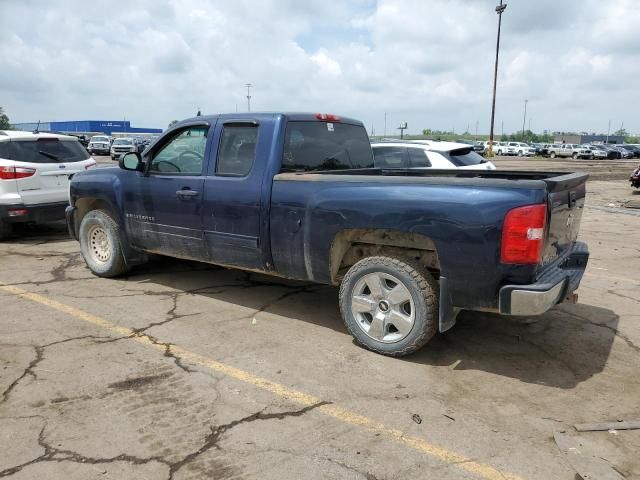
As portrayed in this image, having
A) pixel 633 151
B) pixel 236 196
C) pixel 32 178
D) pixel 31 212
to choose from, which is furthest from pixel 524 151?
pixel 236 196

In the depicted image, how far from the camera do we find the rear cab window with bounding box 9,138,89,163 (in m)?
8.17

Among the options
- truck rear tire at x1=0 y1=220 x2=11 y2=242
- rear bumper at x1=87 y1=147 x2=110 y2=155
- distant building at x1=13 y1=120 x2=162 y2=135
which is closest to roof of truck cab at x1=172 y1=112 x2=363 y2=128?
truck rear tire at x1=0 y1=220 x2=11 y2=242

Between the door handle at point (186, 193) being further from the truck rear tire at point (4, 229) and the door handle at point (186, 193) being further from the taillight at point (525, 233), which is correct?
the truck rear tire at point (4, 229)

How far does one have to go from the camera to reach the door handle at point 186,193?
507cm

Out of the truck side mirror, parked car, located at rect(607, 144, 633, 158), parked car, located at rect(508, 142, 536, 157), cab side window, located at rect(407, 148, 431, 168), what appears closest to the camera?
the truck side mirror

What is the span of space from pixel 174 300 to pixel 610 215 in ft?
36.2

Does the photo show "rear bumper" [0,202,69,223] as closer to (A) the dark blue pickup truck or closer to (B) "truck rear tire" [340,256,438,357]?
(A) the dark blue pickup truck

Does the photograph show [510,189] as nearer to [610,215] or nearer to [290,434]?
[290,434]

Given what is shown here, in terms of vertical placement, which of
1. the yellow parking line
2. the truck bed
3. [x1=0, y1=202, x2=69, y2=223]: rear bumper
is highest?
the truck bed

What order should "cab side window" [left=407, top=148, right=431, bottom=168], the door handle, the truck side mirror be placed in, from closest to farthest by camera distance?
the door handle → the truck side mirror → "cab side window" [left=407, top=148, right=431, bottom=168]

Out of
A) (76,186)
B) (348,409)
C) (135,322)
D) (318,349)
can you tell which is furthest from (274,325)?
(76,186)

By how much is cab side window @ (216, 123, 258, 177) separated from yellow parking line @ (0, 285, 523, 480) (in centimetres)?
168

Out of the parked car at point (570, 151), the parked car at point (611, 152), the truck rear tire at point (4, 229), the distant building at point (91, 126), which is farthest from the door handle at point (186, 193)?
the distant building at point (91, 126)

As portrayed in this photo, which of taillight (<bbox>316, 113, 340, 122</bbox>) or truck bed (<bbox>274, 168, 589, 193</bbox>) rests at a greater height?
taillight (<bbox>316, 113, 340, 122</bbox>)
